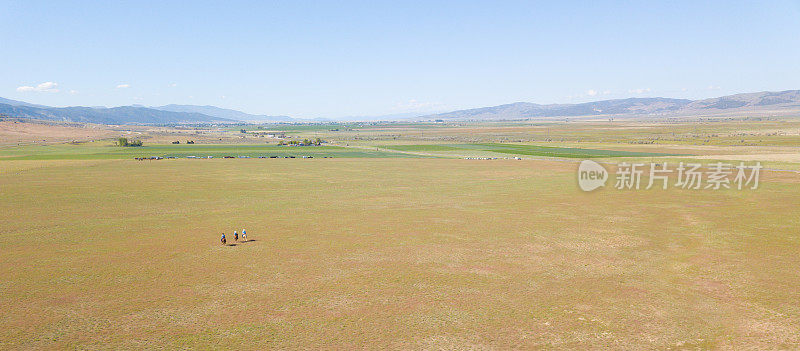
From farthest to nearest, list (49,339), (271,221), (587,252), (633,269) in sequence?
(271,221)
(587,252)
(633,269)
(49,339)

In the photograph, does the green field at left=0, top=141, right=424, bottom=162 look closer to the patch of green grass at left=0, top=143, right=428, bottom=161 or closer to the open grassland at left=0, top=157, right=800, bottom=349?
the patch of green grass at left=0, top=143, right=428, bottom=161

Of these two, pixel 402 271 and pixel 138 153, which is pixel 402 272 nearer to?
pixel 402 271

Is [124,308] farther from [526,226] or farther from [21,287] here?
[526,226]

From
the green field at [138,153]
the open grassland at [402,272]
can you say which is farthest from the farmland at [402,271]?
the green field at [138,153]

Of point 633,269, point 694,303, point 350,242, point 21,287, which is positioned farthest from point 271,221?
point 694,303

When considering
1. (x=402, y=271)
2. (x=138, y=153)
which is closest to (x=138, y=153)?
(x=138, y=153)

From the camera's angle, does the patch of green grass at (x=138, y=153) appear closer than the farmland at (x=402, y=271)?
No

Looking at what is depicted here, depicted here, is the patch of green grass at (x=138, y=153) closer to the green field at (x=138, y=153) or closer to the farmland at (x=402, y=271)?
the green field at (x=138, y=153)
